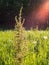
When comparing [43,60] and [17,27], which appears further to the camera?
[43,60]

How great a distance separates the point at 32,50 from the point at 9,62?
1.28m

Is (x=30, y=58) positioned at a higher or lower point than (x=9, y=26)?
higher

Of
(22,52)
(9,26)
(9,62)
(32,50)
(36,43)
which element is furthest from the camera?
(9,26)

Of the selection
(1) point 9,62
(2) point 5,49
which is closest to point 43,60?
(1) point 9,62

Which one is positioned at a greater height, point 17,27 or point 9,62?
point 17,27

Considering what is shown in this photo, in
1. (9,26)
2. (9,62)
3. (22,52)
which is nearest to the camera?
(22,52)

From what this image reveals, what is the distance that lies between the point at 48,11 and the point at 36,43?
17036 millimetres

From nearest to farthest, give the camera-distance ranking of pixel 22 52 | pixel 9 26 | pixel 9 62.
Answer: pixel 22 52
pixel 9 62
pixel 9 26

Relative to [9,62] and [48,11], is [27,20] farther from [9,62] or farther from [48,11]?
[9,62]

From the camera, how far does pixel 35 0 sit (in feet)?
83.1

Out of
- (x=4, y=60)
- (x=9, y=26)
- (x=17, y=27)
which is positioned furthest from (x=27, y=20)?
(x=17, y=27)

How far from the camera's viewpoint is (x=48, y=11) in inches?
956

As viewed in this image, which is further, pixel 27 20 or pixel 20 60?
pixel 27 20

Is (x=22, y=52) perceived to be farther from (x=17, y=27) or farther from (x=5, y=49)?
(x=5, y=49)
